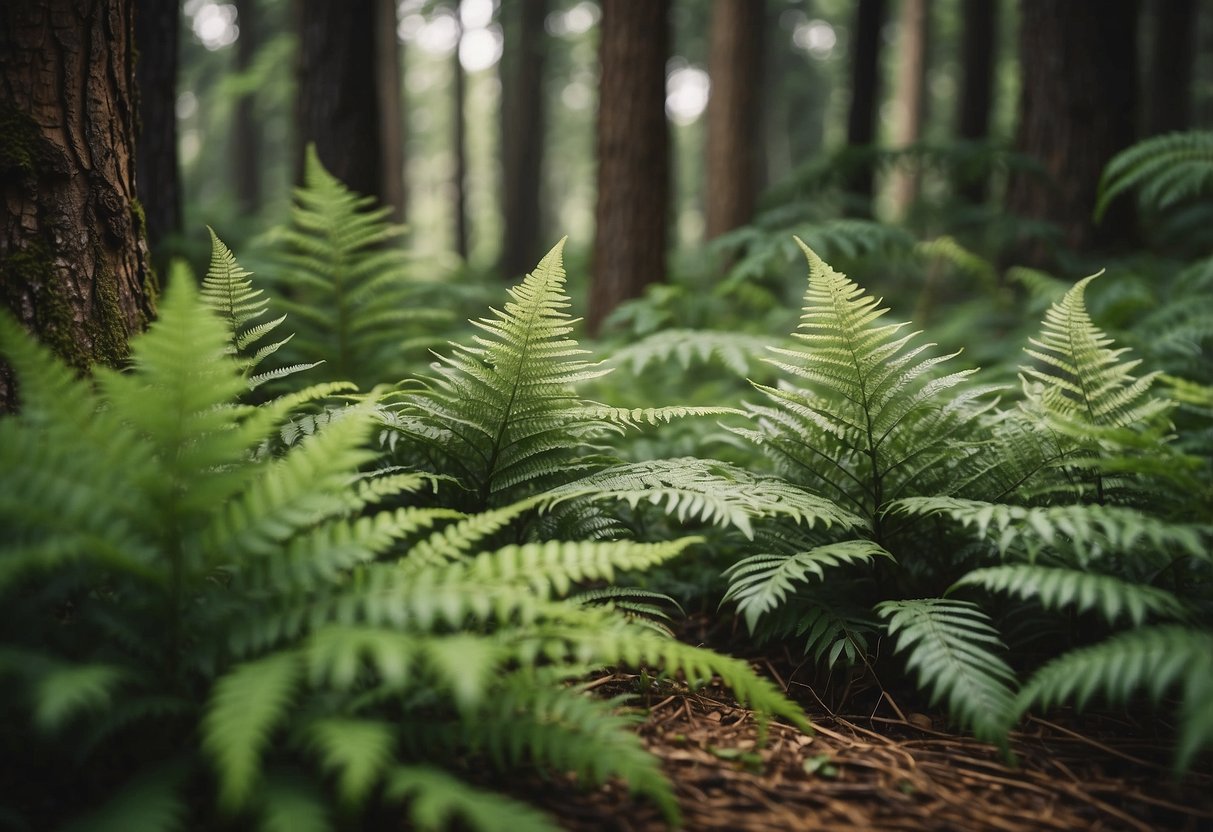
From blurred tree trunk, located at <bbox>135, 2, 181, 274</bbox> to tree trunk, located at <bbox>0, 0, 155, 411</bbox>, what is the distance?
204cm

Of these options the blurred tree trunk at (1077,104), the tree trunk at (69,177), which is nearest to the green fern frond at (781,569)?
the tree trunk at (69,177)

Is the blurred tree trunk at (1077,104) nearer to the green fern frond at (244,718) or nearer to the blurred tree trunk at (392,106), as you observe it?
the green fern frond at (244,718)

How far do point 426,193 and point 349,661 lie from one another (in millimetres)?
38118

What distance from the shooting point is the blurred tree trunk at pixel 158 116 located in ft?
13.7

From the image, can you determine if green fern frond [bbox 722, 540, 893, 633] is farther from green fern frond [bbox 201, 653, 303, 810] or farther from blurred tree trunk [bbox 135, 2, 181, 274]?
blurred tree trunk [bbox 135, 2, 181, 274]

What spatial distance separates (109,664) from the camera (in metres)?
1.47

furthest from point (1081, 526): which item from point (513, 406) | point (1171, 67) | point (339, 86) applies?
point (1171, 67)

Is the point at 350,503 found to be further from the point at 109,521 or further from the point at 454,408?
the point at 454,408

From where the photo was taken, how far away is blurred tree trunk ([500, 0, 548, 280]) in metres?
12.2

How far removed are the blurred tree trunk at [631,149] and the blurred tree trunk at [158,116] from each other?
262 cm

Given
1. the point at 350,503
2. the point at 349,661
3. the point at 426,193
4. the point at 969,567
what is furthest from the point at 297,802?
the point at 426,193

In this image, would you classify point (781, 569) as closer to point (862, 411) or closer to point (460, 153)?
point (862, 411)

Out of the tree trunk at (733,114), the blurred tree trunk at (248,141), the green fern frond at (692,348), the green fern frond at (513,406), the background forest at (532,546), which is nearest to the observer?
the background forest at (532,546)

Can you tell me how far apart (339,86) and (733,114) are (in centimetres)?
417
